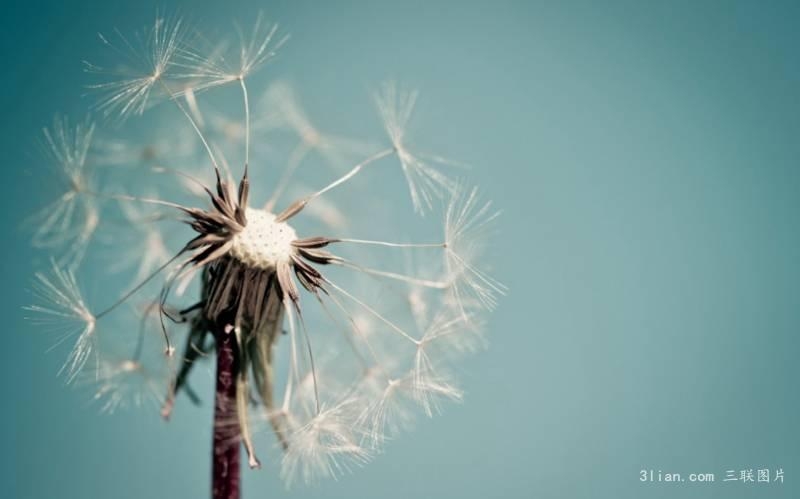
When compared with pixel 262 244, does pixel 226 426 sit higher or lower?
lower

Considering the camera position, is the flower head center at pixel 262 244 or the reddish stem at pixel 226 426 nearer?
the reddish stem at pixel 226 426

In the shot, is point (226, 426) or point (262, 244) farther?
point (262, 244)

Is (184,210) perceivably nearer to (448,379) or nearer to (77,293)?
(77,293)

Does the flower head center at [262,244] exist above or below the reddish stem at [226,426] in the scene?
above

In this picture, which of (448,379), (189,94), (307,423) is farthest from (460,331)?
(189,94)
